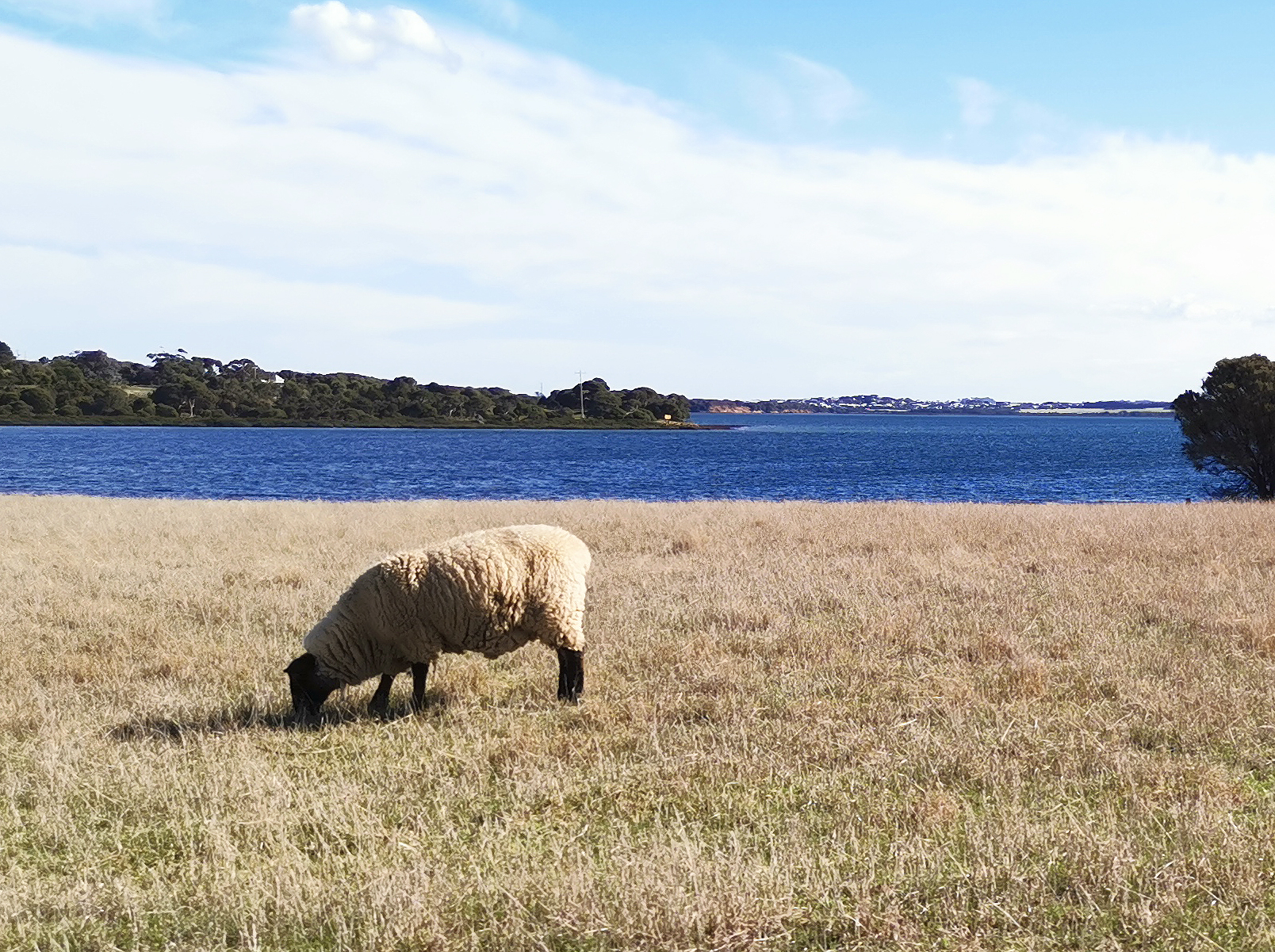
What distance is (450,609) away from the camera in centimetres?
796

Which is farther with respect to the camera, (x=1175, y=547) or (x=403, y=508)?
(x=403, y=508)

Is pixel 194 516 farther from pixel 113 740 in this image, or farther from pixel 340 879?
pixel 340 879

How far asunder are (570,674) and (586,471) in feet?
212

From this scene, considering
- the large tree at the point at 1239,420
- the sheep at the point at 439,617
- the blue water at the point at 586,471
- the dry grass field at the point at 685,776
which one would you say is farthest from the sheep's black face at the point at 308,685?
the blue water at the point at 586,471

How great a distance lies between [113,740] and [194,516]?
1679cm

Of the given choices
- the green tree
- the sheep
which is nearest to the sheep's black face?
the sheep

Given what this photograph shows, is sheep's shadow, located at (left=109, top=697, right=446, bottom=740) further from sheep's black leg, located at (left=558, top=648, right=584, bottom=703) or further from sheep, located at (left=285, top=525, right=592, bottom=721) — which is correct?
sheep's black leg, located at (left=558, top=648, right=584, bottom=703)

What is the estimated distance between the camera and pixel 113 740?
24.1 ft

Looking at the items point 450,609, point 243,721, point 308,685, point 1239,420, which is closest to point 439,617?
point 450,609

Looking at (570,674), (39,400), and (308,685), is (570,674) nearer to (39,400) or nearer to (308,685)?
(308,685)

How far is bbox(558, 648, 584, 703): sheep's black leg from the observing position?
27.2 ft

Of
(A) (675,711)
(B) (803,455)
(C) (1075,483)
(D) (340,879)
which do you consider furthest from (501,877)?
(B) (803,455)

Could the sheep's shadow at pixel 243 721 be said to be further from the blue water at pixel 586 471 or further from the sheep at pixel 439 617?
the blue water at pixel 586 471

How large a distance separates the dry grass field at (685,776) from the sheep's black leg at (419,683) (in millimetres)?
104
